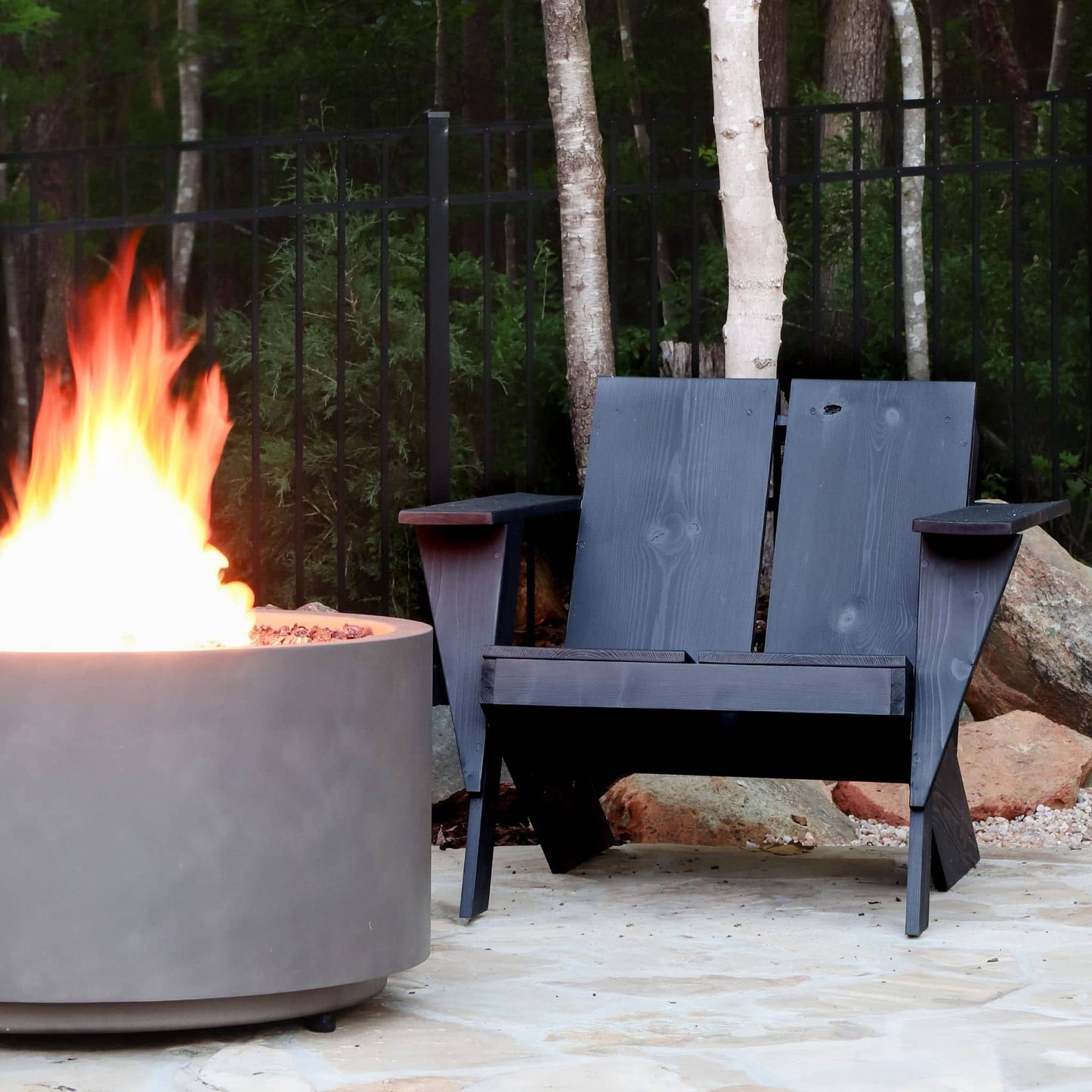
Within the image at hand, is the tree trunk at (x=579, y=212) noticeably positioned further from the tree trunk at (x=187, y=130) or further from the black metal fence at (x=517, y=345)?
the tree trunk at (x=187, y=130)

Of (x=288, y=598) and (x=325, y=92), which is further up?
(x=325, y=92)

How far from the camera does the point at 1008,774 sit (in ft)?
12.6

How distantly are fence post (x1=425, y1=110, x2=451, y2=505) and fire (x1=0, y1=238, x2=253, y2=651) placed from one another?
6.94ft

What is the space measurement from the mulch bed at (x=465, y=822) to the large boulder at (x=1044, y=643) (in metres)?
1.29

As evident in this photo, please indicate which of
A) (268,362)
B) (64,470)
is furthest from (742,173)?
(268,362)

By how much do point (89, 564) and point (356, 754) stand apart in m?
0.47

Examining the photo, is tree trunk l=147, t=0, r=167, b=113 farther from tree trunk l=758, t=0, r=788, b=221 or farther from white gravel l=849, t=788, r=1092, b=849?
white gravel l=849, t=788, r=1092, b=849

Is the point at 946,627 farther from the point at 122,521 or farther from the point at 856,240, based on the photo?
the point at 856,240

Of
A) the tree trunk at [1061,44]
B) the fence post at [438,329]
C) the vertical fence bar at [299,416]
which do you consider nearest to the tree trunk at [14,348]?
the vertical fence bar at [299,416]

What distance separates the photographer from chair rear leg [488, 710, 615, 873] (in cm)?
292

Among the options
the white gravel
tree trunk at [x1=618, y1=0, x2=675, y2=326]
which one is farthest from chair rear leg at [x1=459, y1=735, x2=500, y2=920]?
tree trunk at [x1=618, y1=0, x2=675, y2=326]

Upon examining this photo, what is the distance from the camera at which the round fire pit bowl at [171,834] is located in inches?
73.8

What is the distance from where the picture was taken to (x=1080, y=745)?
3.91 metres

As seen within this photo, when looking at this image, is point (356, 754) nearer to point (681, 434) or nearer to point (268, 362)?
point (681, 434)
